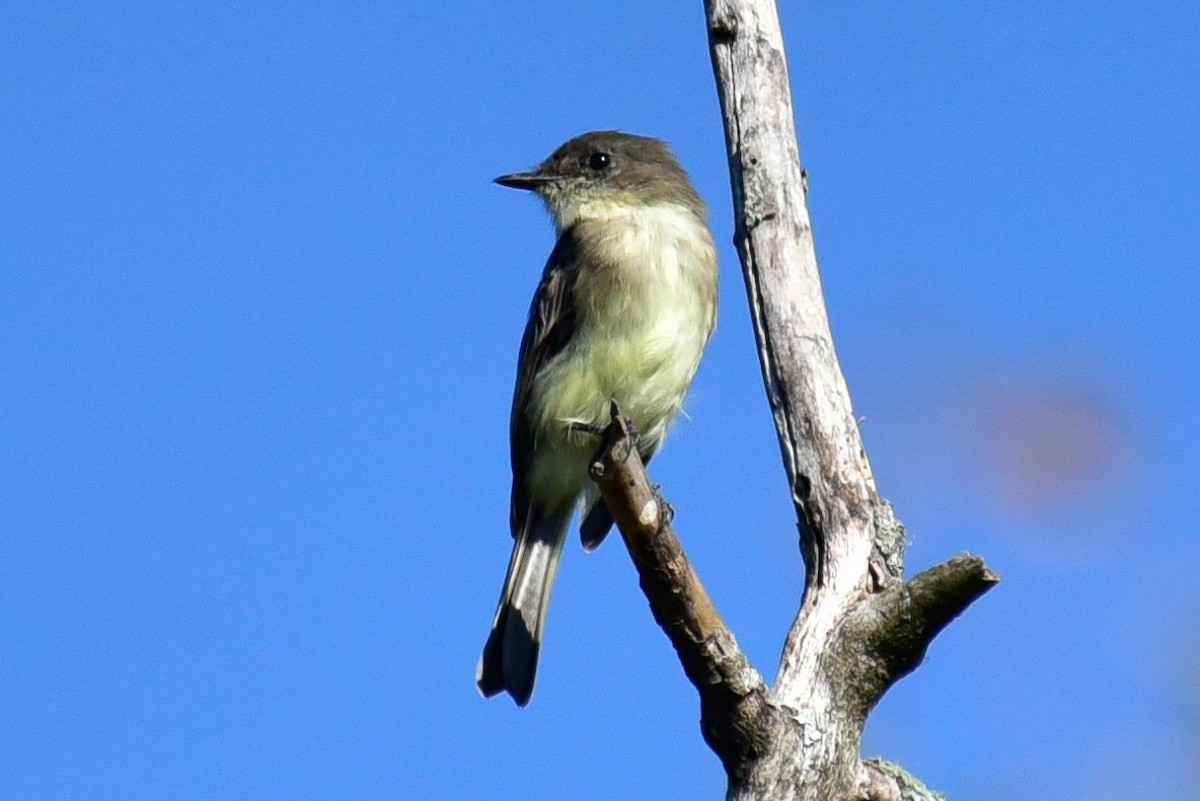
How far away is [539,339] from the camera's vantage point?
21.1 ft

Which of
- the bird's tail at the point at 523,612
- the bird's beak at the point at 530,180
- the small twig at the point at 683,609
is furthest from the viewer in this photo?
the bird's beak at the point at 530,180

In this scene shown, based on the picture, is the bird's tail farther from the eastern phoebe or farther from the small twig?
the small twig

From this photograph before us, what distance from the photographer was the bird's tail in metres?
6.27

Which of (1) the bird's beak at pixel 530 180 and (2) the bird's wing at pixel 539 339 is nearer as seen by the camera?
(2) the bird's wing at pixel 539 339

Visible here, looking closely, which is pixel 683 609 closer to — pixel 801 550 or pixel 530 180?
pixel 801 550

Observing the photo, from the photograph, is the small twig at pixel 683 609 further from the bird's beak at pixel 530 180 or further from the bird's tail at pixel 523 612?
the bird's beak at pixel 530 180

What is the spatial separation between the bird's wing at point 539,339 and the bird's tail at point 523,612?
4.4 inches

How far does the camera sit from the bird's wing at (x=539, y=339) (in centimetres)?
634

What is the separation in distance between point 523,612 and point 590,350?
1197mm

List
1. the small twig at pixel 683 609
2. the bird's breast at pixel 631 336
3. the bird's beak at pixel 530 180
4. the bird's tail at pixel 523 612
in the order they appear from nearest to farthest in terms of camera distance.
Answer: the small twig at pixel 683 609 → the bird's breast at pixel 631 336 → the bird's tail at pixel 523 612 → the bird's beak at pixel 530 180

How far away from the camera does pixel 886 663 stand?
428 cm

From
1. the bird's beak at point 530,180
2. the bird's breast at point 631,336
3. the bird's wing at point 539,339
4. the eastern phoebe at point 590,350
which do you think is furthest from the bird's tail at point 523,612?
the bird's beak at point 530,180

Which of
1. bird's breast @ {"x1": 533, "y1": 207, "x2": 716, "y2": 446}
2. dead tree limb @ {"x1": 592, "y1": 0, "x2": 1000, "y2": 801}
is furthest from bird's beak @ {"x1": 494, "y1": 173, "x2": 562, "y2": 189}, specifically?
dead tree limb @ {"x1": 592, "y1": 0, "x2": 1000, "y2": 801}

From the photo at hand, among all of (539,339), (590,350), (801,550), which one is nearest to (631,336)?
(590,350)
